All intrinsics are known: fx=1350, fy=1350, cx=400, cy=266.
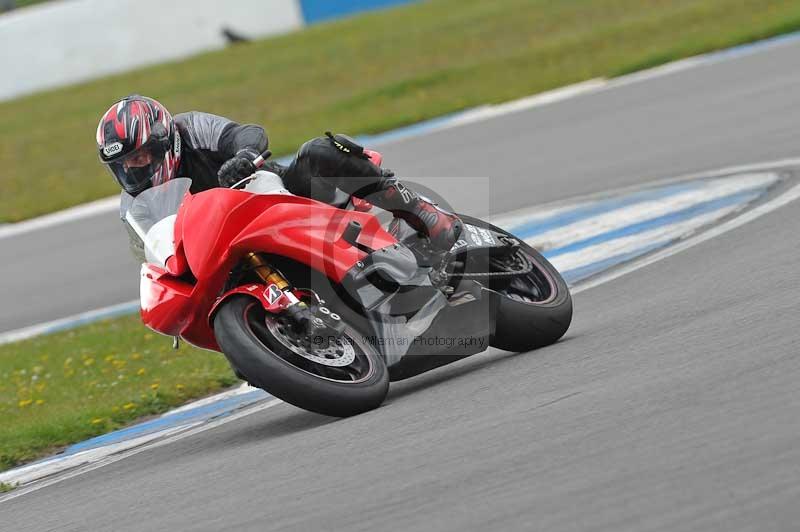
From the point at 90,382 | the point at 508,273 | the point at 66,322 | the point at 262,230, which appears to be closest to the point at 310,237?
the point at 262,230

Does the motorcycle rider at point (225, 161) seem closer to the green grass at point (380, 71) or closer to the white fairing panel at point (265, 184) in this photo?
the white fairing panel at point (265, 184)

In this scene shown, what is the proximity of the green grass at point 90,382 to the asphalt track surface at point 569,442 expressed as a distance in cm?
97

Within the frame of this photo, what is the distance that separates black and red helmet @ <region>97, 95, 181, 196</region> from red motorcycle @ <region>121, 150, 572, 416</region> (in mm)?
75

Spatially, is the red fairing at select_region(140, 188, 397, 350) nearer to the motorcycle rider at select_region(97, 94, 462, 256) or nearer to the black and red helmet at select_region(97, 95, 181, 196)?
the motorcycle rider at select_region(97, 94, 462, 256)

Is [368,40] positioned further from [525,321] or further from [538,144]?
[525,321]

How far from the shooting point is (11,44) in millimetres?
25156

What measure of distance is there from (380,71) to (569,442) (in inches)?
666

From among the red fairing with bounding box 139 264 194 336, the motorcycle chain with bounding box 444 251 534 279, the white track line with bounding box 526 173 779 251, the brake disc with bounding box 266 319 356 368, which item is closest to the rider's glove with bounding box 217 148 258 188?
the red fairing with bounding box 139 264 194 336

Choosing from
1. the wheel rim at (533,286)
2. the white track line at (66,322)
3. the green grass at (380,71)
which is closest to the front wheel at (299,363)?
the wheel rim at (533,286)

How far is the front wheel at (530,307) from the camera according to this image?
5.92 meters

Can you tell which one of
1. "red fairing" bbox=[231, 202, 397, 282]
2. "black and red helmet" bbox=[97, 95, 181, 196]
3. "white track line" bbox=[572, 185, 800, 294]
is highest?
"black and red helmet" bbox=[97, 95, 181, 196]

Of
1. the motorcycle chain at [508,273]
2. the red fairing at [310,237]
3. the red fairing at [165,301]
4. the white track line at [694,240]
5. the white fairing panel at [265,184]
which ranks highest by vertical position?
the white fairing panel at [265,184]

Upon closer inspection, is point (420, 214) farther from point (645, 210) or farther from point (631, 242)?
point (645, 210)

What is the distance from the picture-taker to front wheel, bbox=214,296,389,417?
16.2ft
